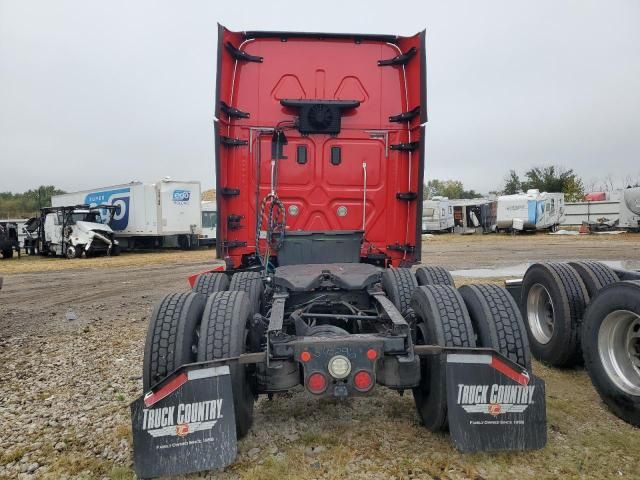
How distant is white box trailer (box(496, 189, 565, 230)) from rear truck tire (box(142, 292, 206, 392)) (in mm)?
30087

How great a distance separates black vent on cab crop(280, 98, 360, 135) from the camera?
16.1ft

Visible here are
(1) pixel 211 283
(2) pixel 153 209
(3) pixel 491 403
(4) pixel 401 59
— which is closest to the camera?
(3) pixel 491 403

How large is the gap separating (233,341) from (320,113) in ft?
9.69

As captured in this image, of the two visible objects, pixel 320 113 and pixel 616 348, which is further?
pixel 320 113

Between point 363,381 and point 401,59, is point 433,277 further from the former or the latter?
point 401,59

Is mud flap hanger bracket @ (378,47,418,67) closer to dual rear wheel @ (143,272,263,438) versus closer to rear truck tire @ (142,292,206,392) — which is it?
dual rear wheel @ (143,272,263,438)

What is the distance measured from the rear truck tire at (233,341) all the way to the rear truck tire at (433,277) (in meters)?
1.95

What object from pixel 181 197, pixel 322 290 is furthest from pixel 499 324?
pixel 181 197

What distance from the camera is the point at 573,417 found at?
3.21 m

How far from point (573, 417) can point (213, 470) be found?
244 centimetres

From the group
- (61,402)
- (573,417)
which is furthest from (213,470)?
(573,417)

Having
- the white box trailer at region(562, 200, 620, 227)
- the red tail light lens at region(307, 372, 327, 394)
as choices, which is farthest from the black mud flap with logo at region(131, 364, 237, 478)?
the white box trailer at region(562, 200, 620, 227)

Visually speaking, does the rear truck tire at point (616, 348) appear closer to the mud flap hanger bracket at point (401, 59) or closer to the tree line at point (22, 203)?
the mud flap hanger bracket at point (401, 59)

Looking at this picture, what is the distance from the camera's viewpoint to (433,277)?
430 cm
